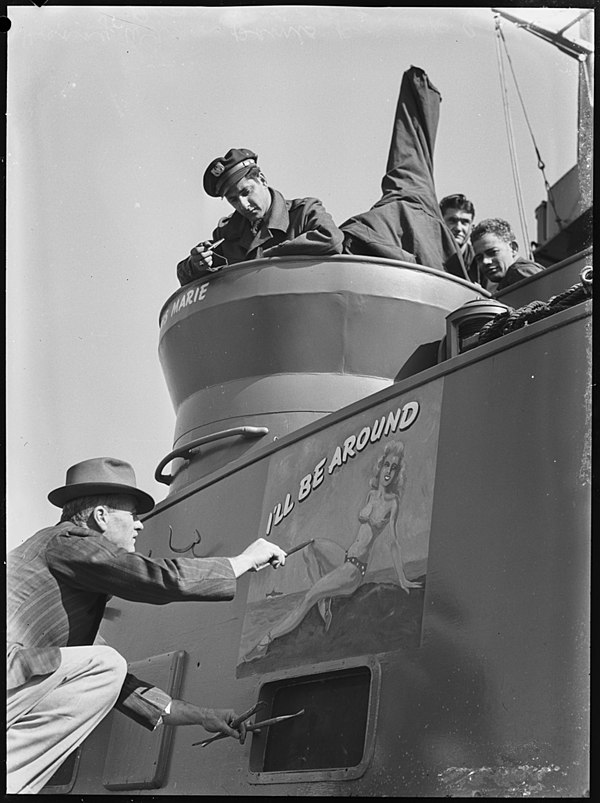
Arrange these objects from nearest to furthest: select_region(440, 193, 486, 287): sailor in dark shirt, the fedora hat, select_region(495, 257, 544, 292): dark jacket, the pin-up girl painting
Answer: the fedora hat
the pin-up girl painting
select_region(495, 257, 544, 292): dark jacket
select_region(440, 193, 486, 287): sailor in dark shirt

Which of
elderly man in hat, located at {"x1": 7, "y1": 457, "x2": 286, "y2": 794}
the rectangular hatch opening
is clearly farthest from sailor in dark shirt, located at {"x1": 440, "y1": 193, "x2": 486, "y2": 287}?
elderly man in hat, located at {"x1": 7, "y1": 457, "x2": 286, "y2": 794}

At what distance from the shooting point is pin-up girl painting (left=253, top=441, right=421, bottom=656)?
14.7ft

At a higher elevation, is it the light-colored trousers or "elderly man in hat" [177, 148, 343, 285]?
"elderly man in hat" [177, 148, 343, 285]

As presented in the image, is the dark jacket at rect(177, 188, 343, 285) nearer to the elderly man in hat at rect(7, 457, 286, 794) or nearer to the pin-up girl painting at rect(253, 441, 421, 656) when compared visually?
the pin-up girl painting at rect(253, 441, 421, 656)

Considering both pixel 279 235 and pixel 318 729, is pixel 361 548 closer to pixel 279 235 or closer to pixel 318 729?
pixel 318 729

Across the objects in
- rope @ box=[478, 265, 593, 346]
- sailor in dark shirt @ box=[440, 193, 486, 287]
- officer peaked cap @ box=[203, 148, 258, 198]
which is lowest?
rope @ box=[478, 265, 593, 346]

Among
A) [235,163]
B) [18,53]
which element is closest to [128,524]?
[18,53]

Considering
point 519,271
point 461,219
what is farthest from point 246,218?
point 461,219

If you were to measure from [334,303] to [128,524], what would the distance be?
210cm

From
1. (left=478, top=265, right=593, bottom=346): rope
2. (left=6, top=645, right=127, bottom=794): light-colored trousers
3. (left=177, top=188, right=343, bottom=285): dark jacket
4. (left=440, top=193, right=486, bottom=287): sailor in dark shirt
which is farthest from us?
(left=440, top=193, right=486, bottom=287): sailor in dark shirt

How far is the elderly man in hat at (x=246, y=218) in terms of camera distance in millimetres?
6500

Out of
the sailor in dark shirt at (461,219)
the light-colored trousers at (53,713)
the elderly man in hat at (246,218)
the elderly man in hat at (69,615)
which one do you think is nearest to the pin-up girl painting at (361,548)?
the elderly man in hat at (69,615)

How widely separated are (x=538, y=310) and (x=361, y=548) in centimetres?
100

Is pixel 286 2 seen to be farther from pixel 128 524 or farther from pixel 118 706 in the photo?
pixel 118 706
